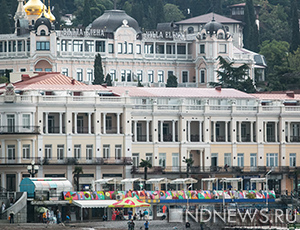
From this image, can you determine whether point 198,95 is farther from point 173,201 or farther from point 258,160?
point 173,201

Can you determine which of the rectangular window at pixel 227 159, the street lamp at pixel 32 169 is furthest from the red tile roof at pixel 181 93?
the street lamp at pixel 32 169

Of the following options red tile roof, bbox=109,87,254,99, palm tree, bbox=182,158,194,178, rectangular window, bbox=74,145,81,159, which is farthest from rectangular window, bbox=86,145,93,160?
palm tree, bbox=182,158,194,178

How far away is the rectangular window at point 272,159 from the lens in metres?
159

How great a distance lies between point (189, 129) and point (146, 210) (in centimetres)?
2117

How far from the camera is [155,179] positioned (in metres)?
147

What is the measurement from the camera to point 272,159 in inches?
6265

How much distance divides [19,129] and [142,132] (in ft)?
46.2

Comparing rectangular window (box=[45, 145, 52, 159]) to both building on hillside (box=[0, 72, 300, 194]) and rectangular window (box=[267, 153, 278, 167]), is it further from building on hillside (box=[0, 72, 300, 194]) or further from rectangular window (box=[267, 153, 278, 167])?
rectangular window (box=[267, 153, 278, 167])

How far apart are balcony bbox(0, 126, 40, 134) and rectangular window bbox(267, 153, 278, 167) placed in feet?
84.2

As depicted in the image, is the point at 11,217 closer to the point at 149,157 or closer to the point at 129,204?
the point at 129,204

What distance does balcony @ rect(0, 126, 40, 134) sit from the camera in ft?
483

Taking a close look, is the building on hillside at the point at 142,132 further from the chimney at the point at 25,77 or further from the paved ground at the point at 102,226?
the paved ground at the point at 102,226

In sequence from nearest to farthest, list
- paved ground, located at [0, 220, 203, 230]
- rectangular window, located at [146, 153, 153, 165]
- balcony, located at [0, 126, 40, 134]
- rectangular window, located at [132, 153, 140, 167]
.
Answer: paved ground, located at [0, 220, 203, 230], balcony, located at [0, 126, 40, 134], rectangular window, located at [132, 153, 140, 167], rectangular window, located at [146, 153, 153, 165]

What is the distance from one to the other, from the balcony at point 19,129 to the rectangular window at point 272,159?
25.6 metres
